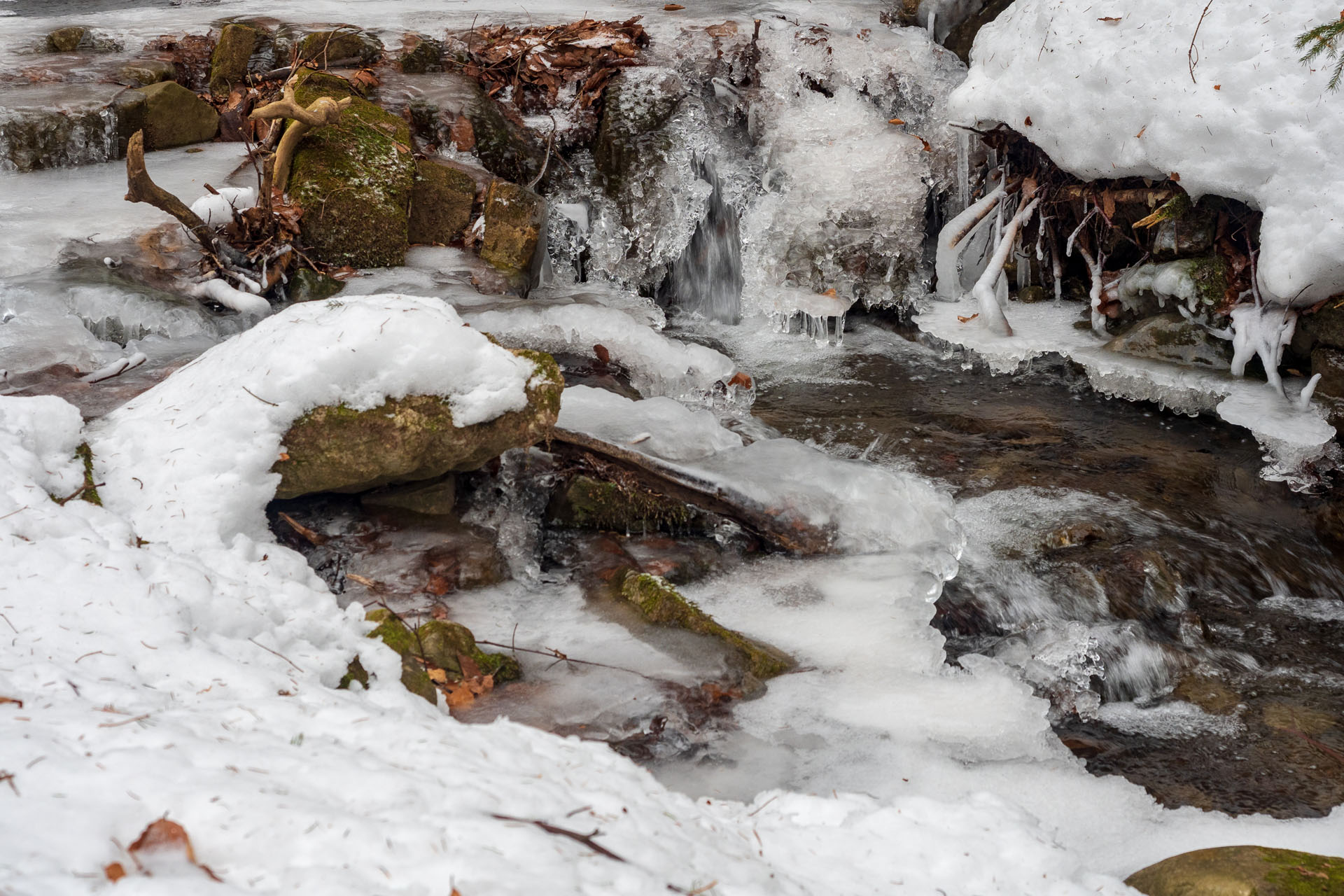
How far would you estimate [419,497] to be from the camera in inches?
152

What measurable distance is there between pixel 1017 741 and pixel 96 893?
271 centimetres

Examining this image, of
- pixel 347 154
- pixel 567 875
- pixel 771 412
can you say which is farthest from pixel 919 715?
pixel 347 154

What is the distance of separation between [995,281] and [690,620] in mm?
4595

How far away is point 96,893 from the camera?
4.41 feet

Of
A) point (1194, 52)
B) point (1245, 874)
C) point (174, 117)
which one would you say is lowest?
point (1245, 874)

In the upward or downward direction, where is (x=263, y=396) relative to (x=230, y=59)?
downward

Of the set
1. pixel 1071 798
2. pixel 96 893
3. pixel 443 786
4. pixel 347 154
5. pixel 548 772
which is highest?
pixel 347 154

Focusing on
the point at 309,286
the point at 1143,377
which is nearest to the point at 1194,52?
the point at 1143,377

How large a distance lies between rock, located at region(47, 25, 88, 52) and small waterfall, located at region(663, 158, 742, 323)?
6154 mm

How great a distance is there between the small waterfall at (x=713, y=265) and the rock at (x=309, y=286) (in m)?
3.04

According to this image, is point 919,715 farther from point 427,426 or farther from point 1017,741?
point 427,426

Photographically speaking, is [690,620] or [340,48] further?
[340,48]

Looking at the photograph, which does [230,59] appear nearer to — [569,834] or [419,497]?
[419,497]

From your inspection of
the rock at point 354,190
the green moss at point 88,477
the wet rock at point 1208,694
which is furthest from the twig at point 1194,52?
the green moss at point 88,477
